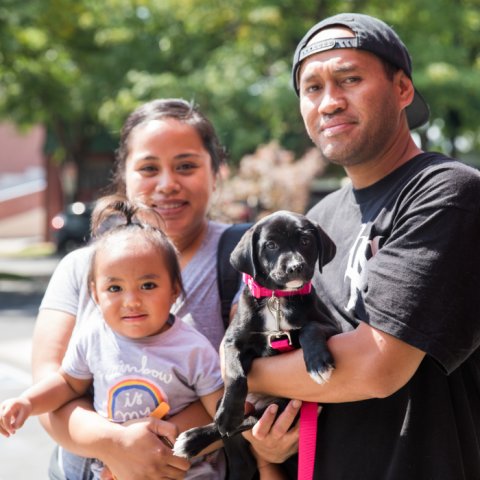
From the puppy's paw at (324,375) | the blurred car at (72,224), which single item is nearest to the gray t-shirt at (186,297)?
the puppy's paw at (324,375)

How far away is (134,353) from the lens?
7.61 ft

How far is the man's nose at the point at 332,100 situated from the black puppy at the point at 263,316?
0.47 m

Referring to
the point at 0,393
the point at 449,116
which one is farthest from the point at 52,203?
the point at 0,393

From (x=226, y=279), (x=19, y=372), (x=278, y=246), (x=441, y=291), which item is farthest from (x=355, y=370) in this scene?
(x=19, y=372)

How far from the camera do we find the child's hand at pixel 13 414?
2.20m

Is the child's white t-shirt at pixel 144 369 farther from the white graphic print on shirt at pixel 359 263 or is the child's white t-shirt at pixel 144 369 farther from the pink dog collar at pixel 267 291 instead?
the white graphic print on shirt at pixel 359 263

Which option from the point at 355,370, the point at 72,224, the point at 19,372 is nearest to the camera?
the point at 355,370

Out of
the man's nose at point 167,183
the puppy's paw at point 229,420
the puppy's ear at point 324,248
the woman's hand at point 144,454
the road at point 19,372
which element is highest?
the man's nose at point 167,183

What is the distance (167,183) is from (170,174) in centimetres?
6

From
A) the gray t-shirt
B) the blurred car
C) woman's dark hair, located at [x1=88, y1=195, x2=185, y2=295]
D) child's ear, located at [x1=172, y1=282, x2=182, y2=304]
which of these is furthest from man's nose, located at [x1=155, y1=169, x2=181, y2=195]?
the blurred car

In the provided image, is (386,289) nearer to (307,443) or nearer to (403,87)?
(307,443)

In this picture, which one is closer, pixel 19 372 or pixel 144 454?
pixel 144 454

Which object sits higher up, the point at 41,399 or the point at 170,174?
the point at 170,174

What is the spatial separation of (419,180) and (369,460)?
1066mm
